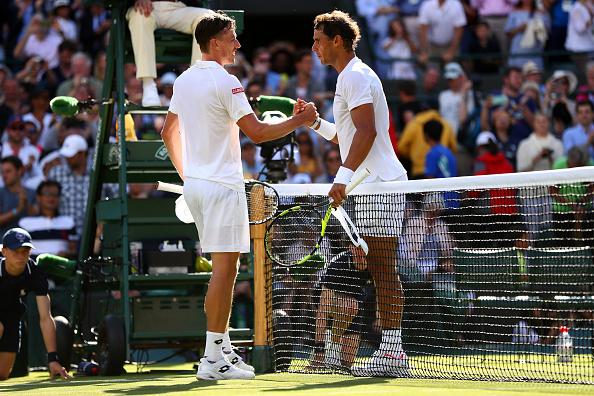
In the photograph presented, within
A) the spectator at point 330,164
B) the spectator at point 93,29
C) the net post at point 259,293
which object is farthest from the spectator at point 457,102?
the net post at point 259,293

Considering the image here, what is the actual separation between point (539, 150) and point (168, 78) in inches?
199

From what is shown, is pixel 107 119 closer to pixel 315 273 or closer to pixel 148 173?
pixel 148 173

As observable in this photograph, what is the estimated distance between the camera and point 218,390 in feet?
25.3

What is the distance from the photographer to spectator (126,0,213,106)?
10742 millimetres

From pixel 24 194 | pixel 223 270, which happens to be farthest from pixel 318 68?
pixel 223 270

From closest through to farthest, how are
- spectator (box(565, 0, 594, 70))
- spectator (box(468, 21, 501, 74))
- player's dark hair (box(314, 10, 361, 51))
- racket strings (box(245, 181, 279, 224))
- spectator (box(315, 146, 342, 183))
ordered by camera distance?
player's dark hair (box(314, 10, 361, 51))
racket strings (box(245, 181, 279, 224))
spectator (box(315, 146, 342, 183))
spectator (box(565, 0, 594, 70))
spectator (box(468, 21, 501, 74))

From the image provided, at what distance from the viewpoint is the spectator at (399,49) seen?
19.2 meters

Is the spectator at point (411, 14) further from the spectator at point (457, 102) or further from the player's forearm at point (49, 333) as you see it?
the player's forearm at point (49, 333)

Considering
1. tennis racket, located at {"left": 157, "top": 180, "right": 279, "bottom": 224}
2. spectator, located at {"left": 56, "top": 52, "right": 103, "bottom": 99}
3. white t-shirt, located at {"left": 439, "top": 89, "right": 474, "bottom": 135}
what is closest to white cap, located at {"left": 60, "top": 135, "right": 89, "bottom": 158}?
spectator, located at {"left": 56, "top": 52, "right": 103, "bottom": 99}

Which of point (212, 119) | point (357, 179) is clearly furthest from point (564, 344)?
point (212, 119)

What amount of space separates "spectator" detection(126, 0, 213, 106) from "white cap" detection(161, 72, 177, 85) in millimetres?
6570

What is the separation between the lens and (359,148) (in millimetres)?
8453

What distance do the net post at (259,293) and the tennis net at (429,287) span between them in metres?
0.06

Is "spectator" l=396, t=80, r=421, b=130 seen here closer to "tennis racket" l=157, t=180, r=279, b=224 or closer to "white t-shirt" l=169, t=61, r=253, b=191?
"tennis racket" l=157, t=180, r=279, b=224
